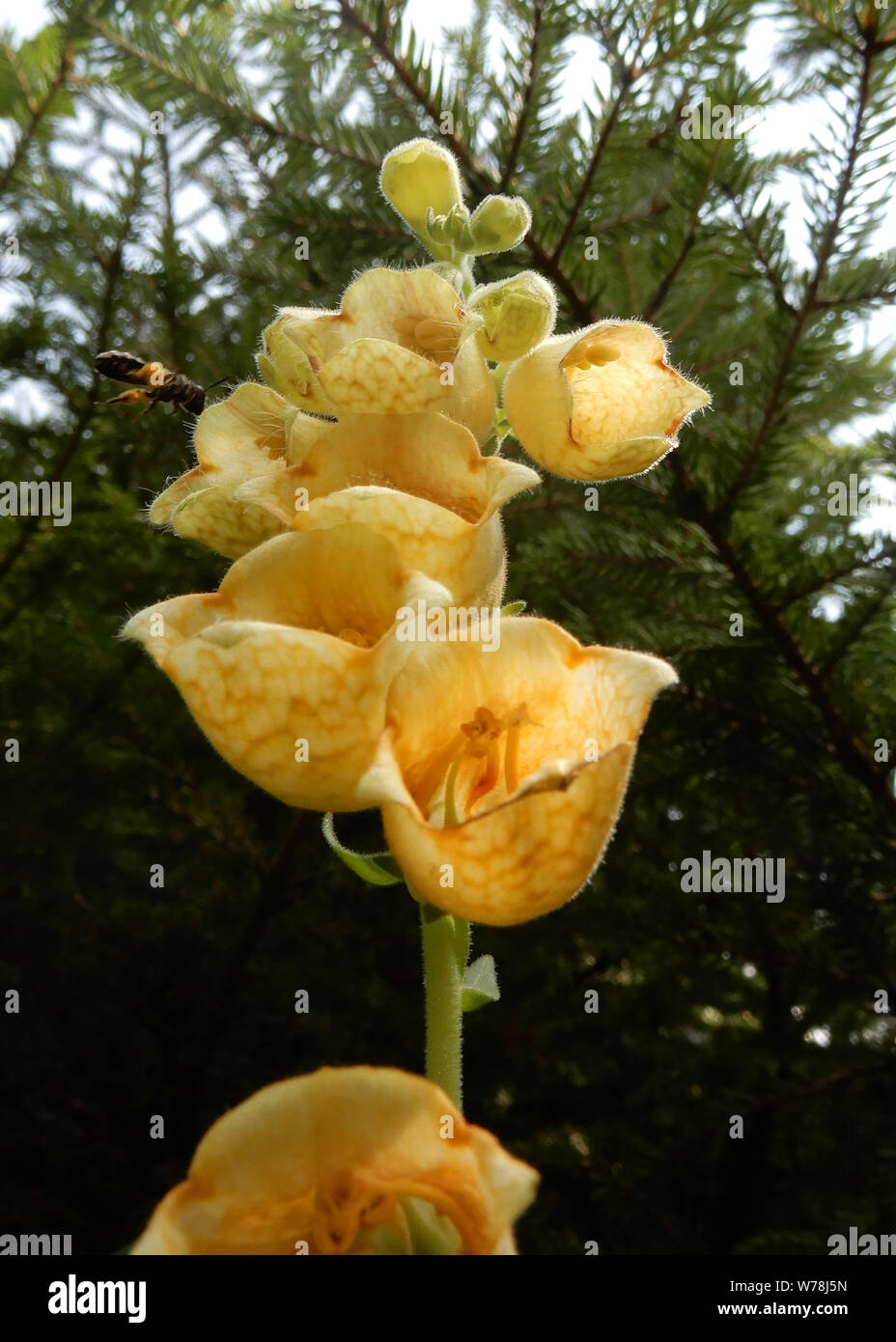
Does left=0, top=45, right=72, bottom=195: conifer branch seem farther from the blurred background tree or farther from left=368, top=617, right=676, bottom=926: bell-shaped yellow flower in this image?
left=368, top=617, right=676, bottom=926: bell-shaped yellow flower

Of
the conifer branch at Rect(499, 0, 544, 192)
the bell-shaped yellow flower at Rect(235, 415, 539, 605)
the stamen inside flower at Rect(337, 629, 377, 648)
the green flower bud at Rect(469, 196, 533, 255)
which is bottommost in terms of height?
the stamen inside flower at Rect(337, 629, 377, 648)

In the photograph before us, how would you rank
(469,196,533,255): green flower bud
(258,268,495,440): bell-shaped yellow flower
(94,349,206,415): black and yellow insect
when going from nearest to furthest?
(258,268,495,440): bell-shaped yellow flower, (469,196,533,255): green flower bud, (94,349,206,415): black and yellow insect

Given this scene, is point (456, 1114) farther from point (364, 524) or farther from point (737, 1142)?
point (737, 1142)

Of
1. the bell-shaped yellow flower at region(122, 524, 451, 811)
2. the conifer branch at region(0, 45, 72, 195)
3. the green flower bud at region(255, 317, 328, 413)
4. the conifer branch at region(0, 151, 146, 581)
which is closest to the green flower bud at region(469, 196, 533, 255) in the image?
the green flower bud at region(255, 317, 328, 413)

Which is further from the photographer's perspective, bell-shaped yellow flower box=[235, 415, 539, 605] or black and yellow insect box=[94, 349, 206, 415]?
black and yellow insect box=[94, 349, 206, 415]

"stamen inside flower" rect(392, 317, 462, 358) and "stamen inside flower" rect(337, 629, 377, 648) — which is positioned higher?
"stamen inside flower" rect(392, 317, 462, 358)

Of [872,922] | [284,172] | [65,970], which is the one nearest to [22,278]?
[284,172]

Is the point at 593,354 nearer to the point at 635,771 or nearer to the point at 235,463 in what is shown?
the point at 235,463
